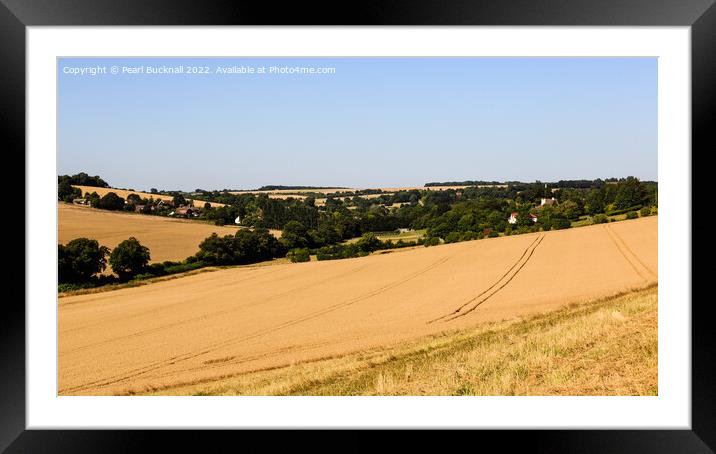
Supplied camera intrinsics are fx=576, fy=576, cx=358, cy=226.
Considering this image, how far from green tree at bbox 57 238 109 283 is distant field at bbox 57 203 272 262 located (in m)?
0.79

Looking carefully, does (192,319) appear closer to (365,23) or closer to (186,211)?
(186,211)

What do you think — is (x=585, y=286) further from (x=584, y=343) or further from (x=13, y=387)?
(x=13, y=387)

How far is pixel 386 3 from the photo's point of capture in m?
3.21

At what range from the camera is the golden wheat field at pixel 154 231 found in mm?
10648

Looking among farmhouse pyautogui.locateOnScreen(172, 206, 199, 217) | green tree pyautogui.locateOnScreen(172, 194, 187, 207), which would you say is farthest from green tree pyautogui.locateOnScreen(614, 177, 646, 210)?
green tree pyautogui.locateOnScreen(172, 194, 187, 207)

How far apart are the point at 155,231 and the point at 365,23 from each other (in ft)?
31.3

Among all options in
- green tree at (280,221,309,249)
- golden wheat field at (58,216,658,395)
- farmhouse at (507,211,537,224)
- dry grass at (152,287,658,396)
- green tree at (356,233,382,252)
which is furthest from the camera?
farmhouse at (507,211,537,224)

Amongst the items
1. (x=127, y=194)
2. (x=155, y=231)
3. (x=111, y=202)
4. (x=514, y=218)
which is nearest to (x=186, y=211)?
(x=155, y=231)

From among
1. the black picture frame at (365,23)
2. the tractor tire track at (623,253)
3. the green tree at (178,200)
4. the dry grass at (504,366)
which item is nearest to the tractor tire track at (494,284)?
the tractor tire track at (623,253)

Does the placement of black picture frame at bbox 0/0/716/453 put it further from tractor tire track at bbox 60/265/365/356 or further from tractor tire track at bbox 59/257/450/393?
tractor tire track at bbox 60/265/365/356

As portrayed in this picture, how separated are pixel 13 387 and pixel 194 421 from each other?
1.05 meters

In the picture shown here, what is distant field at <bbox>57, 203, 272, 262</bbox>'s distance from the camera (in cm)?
1069

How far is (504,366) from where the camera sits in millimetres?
4887

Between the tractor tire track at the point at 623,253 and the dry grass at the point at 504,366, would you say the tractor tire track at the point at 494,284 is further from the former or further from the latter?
the dry grass at the point at 504,366
